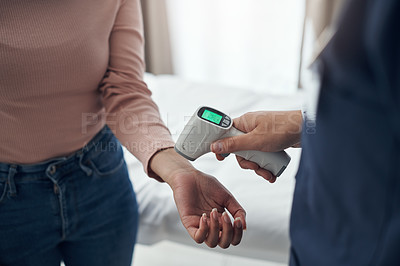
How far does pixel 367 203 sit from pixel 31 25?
651mm

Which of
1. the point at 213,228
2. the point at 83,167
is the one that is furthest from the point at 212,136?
the point at 83,167

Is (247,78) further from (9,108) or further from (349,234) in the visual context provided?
(349,234)

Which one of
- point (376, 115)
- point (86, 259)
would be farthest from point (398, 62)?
point (86, 259)

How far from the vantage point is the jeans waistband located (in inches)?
28.6

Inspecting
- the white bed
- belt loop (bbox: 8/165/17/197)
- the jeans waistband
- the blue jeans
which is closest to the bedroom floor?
the white bed

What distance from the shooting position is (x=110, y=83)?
33.0 inches

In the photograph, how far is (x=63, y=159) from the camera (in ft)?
2.55

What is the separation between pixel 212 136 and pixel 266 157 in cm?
11

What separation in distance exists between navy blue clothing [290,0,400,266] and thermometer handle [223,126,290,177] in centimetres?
27

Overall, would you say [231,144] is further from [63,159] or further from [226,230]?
[63,159]

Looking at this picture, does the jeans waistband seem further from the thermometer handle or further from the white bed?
the thermometer handle

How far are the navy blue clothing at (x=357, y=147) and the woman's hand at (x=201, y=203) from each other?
0.70 feet

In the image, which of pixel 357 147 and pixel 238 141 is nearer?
pixel 357 147

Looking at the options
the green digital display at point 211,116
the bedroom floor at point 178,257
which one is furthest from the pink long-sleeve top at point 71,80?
the bedroom floor at point 178,257
